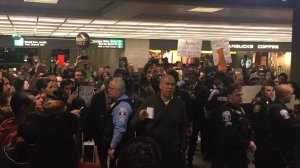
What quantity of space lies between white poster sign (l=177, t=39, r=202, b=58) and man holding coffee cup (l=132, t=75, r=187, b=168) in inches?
316

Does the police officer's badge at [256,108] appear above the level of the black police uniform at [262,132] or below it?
above

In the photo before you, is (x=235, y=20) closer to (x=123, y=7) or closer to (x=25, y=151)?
(x=123, y=7)

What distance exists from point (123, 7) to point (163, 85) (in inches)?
189

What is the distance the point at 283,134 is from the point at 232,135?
2.37 ft

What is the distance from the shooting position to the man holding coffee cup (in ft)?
15.4

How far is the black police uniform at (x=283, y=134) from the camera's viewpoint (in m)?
5.02

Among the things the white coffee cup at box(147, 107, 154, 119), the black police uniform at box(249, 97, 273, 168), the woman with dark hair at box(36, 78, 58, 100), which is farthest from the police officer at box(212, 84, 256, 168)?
the woman with dark hair at box(36, 78, 58, 100)

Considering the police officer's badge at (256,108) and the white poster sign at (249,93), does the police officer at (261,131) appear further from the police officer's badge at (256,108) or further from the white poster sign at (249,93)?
the white poster sign at (249,93)

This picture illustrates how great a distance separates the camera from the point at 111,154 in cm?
491

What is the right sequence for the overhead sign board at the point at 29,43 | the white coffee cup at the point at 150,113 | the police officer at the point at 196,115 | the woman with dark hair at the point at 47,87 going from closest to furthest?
the white coffee cup at the point at 150,113
the woman with dark hair at the point at 47,87
the police officer at the point at 196,115
the overhead sign board at the point at 29,43

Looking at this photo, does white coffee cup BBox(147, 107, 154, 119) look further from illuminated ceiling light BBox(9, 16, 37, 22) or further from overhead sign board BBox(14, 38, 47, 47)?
overhead sign board BBox(14, 38, 47, 47)

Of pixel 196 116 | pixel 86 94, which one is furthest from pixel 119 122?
pixel 196 116

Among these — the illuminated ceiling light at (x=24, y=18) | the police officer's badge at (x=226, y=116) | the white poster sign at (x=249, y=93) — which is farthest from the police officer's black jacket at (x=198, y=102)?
the illuminated ceiling light at (x=24, y=18)

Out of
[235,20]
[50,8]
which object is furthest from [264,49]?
[50,8]
